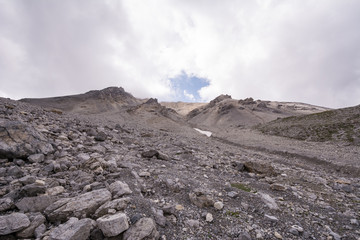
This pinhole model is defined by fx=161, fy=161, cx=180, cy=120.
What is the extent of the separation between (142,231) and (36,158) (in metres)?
5.67

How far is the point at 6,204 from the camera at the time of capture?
12.0ft

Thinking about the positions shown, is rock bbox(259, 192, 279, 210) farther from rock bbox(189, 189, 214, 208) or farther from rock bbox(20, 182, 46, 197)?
rock bbox(20, 182, 46, 197)

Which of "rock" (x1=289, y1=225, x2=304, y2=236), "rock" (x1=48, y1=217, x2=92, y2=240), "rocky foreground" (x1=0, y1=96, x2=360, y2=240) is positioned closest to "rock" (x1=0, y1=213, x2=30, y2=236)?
"rocky foreground" (x1=0, y1=96, x2=360, y2=240)

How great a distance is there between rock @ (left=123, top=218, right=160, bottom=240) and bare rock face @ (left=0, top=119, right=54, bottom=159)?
19.5 ft

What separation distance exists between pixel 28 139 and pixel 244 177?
34.7 ft

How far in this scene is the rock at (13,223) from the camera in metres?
2.95

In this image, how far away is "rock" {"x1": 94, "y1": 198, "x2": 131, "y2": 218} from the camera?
3764 mm

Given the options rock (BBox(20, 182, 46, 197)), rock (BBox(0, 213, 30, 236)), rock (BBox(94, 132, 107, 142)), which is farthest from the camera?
rock (BBox(94, 132, 107, 142))

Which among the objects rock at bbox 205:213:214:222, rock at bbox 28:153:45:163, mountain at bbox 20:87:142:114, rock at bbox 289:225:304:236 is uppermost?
mountain at bbox 20:87:142:114

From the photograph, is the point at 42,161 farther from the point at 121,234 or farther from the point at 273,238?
the point at 273,238

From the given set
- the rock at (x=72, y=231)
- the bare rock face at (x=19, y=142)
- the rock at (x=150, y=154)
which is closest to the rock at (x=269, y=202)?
the rock at (x=72, y=231)

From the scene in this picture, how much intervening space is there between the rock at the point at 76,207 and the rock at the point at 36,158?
11.4ft

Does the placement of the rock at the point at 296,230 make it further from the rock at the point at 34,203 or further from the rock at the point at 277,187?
the rock at the point at 34,203

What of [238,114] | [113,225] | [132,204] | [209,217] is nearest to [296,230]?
[209,217]
